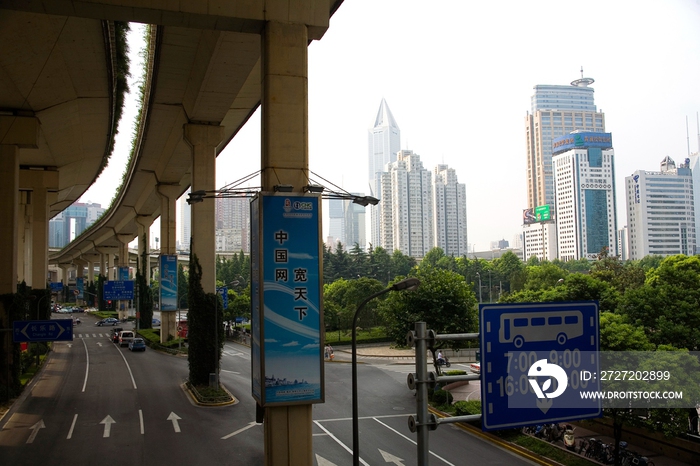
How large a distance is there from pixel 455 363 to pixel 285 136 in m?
31.7

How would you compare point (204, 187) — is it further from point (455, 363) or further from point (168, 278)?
point (455, 363)

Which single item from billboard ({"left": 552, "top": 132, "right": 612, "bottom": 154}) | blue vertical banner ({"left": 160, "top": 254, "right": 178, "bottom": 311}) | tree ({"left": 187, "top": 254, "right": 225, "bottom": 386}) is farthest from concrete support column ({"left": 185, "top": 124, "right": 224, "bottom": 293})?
billboard ({"left": 552, "top": 132, "right": 612, "bottom": 154})

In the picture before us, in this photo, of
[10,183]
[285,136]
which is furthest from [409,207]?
[285,136]

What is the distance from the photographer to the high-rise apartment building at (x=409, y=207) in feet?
582

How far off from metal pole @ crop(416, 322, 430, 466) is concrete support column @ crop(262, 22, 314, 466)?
6736mm

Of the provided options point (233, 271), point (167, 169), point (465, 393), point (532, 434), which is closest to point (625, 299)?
point (532, 434)

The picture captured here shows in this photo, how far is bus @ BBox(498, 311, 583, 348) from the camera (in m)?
6.94

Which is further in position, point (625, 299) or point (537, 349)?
point (625, 299)

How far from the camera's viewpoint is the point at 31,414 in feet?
78.9

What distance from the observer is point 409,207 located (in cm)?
17875

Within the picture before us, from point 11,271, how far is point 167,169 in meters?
15.3

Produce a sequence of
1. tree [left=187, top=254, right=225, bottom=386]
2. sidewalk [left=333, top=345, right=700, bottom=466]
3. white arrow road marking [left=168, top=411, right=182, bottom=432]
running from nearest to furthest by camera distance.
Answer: sidewalk [left=333, top=345, right=700, bottom=466] → white arrow road marking [left=168, top=411, right=182, bottom=432] → tree [left=187, top=254, right=225, bottom=386]

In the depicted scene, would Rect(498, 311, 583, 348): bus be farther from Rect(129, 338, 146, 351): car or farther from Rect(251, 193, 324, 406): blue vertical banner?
Rect(129, 338, 146, 351): car

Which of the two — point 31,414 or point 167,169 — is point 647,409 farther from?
point 167,169
